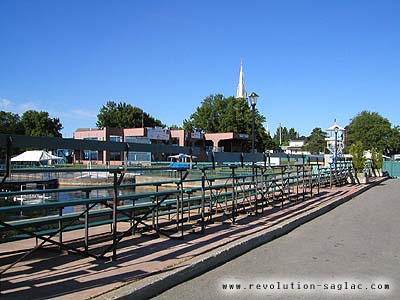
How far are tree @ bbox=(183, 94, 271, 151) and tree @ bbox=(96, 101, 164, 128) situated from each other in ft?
37.5

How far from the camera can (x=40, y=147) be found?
5305mm

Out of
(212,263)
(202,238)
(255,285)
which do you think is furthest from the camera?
(202,238)

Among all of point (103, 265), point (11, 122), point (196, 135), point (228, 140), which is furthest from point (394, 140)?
point (103, 265)

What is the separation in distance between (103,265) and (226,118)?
87.8 m

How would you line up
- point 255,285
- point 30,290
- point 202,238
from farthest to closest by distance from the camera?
point 202,238 < point 255,285 < point 30,290

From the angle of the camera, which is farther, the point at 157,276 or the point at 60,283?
the point at 157,276

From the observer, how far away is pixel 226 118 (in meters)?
93.0

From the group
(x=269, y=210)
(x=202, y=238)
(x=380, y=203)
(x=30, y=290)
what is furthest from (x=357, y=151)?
(x=30, y=290)

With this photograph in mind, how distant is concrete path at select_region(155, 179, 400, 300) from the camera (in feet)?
17.5

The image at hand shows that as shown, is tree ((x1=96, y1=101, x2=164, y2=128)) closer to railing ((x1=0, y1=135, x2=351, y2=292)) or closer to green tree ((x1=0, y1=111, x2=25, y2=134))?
green tree ((x1=0, y1=111, x2=25, y2=134))

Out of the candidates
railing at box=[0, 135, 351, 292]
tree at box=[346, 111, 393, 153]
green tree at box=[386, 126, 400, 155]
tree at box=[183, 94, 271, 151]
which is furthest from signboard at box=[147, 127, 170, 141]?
railing at box=[0, 135, 351, 292]

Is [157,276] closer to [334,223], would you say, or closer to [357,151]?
[334,223]

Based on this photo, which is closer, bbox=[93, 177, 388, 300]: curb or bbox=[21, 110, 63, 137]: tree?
bbox=[93, 177, 388, 300]: curb

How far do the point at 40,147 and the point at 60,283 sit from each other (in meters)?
1.67
